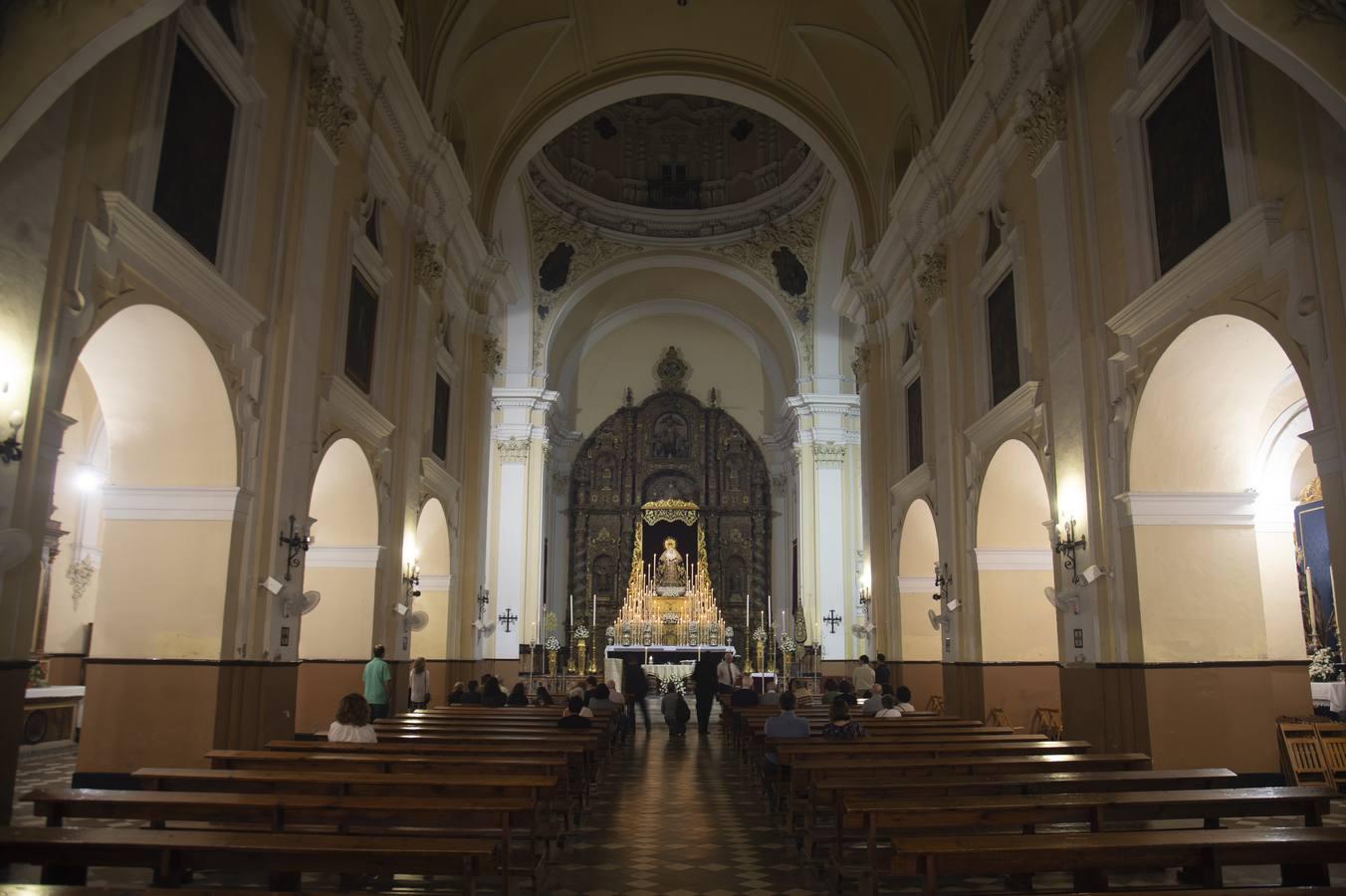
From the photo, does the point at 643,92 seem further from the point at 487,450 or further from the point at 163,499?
the point at 163,499

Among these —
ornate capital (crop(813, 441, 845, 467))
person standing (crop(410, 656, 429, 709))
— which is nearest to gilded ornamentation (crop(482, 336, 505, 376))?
person standing (crop(410, 656, 429, 709))

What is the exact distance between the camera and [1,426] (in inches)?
227

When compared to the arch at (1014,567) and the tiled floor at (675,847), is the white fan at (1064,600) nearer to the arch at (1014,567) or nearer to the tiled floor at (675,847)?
the arch at (1014,567)

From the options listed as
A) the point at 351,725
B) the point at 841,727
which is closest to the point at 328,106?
the point at 351,725

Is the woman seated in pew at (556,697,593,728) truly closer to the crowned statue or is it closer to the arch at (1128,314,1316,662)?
the arch at (1128,314,1316,662)

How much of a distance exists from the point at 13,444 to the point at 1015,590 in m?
11.0

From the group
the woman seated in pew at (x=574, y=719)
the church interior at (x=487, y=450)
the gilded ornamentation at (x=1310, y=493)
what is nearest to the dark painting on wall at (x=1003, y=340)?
the church interior at (x=487, y=450)

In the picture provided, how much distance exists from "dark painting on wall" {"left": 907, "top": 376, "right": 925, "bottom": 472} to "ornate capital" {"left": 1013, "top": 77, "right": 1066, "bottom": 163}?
204 inches

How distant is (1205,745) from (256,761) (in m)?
7.48

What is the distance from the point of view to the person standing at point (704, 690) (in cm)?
1591

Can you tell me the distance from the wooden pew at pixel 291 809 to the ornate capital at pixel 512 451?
20.6m

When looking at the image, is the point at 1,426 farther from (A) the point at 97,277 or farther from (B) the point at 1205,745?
(B) the point at 1205,745

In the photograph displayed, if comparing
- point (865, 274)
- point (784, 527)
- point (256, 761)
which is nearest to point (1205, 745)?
point (256, 761)

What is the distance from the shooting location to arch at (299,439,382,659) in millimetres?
12312
